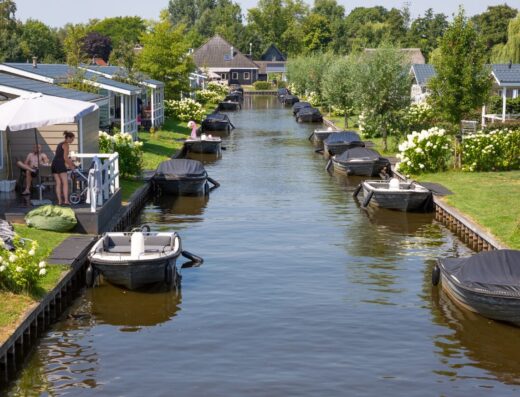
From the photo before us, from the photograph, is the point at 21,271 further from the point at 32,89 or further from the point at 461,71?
the point at 461,71

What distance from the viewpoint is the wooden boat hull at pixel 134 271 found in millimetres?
19719

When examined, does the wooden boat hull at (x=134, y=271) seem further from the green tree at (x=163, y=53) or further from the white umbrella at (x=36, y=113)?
the green tree at (x=163, y=53)

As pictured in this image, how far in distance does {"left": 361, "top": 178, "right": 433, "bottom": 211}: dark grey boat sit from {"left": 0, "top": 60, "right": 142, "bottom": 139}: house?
1419 cm

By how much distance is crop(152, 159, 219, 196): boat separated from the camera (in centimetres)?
3409

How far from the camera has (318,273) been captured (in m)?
22.6

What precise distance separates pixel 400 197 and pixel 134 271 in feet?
44.3

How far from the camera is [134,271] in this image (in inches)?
780

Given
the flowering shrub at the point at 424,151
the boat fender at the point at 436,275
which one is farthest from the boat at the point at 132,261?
the flowering shrub at the point at 424,151

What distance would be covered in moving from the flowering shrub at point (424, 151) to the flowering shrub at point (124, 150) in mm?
10474

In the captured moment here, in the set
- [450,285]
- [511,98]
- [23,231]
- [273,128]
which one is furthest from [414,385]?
[273,128]

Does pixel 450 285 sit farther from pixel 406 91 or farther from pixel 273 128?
pixel 273 128

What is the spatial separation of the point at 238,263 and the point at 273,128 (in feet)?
150

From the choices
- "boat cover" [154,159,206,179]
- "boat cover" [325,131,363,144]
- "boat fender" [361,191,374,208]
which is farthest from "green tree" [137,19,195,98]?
"boat fender" [361,191,374,208]

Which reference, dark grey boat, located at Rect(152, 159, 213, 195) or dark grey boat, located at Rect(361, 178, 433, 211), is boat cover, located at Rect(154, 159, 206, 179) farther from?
dark grey boat, located at Rect(361, 178, 433, 211)
